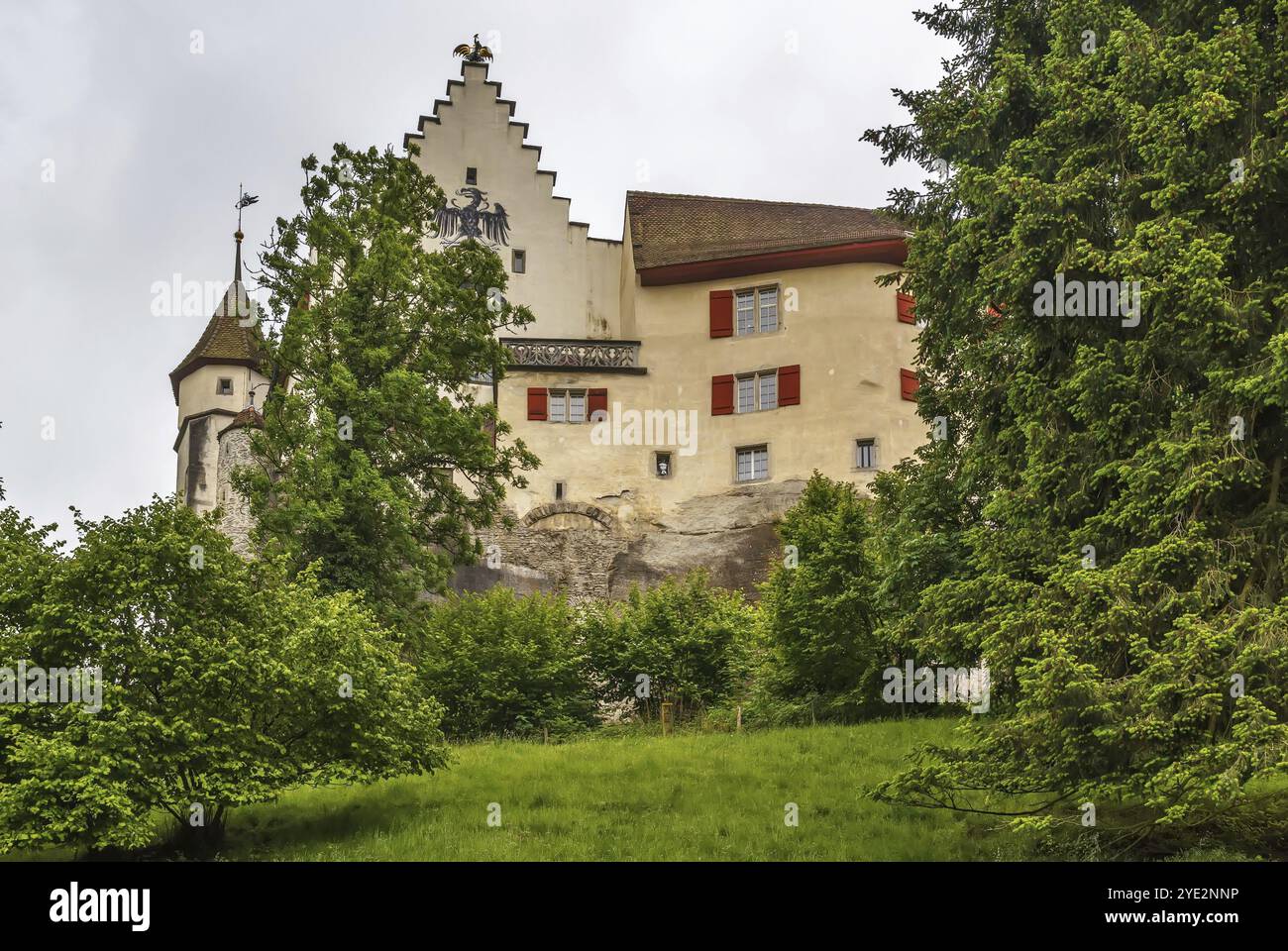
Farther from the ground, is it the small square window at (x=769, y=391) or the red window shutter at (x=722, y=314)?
the red window shutter at (x=722, y=314)

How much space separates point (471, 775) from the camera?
24297mm

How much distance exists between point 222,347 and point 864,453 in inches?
1050

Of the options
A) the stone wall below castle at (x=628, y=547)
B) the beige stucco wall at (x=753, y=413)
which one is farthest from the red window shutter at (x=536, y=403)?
the stone wall below castle at (x=628, y=547)

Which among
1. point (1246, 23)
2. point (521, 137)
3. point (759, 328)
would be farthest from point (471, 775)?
point (521, 137)

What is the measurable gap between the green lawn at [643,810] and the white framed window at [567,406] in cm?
2357

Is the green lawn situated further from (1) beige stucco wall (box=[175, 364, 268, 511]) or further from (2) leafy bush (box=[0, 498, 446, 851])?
(1) beige stucco wall (box=[175, 364, 268, 511])

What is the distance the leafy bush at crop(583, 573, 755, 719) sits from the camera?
32625 mm

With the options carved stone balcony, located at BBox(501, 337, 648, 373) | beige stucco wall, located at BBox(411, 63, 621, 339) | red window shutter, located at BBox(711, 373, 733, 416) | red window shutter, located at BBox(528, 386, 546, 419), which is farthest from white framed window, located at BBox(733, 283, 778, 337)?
red window shutter, located at BBox(528, 386, 546, 419)

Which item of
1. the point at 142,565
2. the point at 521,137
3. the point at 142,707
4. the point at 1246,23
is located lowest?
the point at 142,707

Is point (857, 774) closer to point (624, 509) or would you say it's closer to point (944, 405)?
point (944, 405)

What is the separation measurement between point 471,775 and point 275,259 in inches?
552

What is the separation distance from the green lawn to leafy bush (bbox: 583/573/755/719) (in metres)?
5.67

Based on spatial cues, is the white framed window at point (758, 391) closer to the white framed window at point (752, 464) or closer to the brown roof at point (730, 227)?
the white framed window at point (752, 464)

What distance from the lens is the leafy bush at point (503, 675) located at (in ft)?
101
